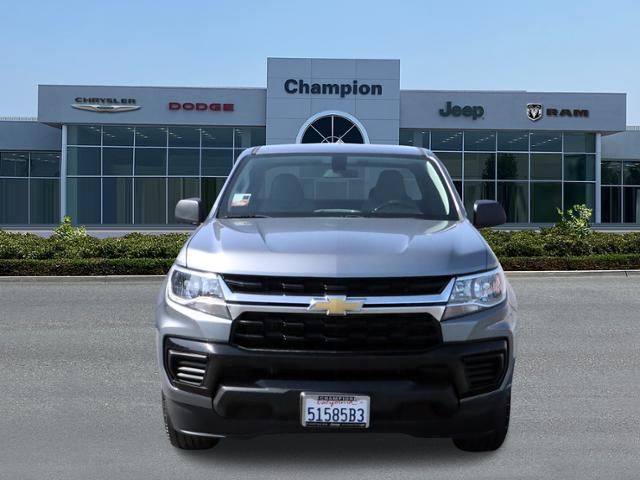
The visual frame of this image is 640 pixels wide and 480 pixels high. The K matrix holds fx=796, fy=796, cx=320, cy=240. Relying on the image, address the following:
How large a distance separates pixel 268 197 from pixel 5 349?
179 inches

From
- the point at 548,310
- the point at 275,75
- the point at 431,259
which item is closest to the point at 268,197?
the point at 431,259

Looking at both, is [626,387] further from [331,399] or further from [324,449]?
[331,399]

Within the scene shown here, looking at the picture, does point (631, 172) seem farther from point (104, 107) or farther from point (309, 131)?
point (104, 107)

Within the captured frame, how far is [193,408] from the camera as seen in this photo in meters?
4.25

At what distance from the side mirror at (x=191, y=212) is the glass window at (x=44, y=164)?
3851 centimetres

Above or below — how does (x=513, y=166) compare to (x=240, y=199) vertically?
above

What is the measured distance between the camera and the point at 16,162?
42.0 meters

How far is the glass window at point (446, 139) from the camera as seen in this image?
39.4m

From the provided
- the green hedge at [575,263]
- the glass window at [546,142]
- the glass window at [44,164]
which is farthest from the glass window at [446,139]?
the green hedge at [575,263]

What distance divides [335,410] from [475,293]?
977 millimetres

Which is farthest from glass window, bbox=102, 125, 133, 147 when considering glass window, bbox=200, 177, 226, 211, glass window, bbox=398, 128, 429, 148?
glass window, bbox=398, 128, 429, 148

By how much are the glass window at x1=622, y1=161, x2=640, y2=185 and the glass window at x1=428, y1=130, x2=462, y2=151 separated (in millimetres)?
10545

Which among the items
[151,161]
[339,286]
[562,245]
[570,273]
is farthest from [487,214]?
[151,161]

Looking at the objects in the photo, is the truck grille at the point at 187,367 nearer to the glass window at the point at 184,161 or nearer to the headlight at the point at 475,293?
the headlight at the point at 475,293
